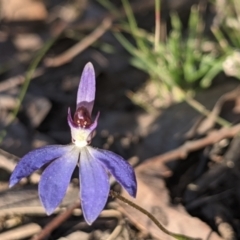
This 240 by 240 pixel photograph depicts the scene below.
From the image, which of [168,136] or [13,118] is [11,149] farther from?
[168,136]

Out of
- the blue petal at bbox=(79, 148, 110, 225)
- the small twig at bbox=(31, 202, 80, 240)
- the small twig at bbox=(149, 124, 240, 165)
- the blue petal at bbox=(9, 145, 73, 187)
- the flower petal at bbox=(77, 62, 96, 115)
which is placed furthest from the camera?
the small twig at bbox=(149, 124, 240, 165)

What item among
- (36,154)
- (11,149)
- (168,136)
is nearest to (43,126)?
(11,149)

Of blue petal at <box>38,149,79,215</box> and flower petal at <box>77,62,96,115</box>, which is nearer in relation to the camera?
blue petal at <box>38,149,79,215</box>

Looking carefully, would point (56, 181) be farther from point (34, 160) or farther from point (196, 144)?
point (196, 144)

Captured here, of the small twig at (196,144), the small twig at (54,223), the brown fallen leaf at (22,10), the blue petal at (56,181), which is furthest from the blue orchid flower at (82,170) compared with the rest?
the brown fallen leaf at (22,10)

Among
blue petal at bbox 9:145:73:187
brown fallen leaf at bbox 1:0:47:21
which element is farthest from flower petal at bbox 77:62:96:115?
brown fallen leaf at bbox 1:0:47:21

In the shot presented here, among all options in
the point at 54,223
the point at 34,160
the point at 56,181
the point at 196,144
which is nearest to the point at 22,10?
the point at 196,144

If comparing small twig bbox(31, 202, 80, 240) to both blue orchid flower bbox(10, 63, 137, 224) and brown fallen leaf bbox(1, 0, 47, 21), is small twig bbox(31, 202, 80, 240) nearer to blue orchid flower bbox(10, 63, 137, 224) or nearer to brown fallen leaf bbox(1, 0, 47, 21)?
blue orchid flower bbox(10, 63, 137, 224)
